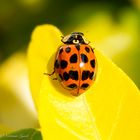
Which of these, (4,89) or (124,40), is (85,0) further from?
(4,89)

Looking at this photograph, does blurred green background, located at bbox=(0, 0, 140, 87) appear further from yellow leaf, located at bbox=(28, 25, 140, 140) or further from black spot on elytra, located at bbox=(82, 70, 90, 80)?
yellow leaf, located at bbox=(28, 25, 140, 140)

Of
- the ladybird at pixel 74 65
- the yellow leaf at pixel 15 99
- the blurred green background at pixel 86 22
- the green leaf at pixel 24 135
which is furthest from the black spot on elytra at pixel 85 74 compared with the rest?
the blurred green background at pixel 86 22

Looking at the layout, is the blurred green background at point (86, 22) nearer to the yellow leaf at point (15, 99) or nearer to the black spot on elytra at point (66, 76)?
the yellow leaf at point (15, 99)

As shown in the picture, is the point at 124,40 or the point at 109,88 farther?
the point at 124,40

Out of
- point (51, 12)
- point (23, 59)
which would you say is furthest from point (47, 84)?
point (51, 12)

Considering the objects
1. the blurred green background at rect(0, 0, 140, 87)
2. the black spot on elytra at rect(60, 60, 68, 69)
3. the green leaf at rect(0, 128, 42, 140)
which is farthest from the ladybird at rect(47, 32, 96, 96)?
the blurred green background at rect(0, 0, 140, 87)

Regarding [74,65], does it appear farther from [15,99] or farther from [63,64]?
[15,99]
